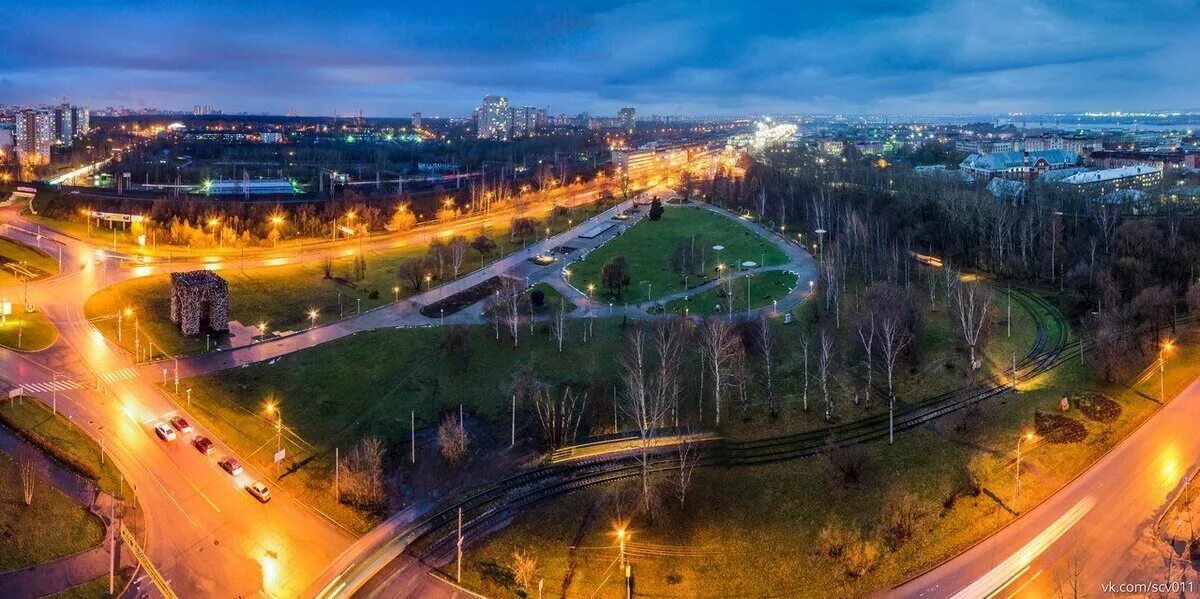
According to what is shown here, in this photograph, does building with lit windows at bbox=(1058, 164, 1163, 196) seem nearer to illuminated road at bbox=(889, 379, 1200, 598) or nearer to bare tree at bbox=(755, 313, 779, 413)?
bare tree at bbox=(755, 313, 779, 413)

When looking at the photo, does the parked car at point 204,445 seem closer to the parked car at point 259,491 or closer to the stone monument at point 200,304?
the parked car at point 259,491

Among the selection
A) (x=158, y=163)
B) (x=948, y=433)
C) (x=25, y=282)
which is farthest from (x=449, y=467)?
(x=158, y=163)

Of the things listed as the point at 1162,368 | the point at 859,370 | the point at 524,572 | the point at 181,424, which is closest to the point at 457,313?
the point at 181,424

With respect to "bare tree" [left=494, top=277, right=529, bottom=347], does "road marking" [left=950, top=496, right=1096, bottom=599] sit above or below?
below

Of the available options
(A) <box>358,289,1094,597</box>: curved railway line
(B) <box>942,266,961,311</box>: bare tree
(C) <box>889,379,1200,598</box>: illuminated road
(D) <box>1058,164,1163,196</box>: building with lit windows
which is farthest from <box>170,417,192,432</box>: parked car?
(D) <box>1058,164,1163,196</box>: building with lit windows

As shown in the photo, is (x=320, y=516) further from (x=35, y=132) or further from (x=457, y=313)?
(x=35, y=132)

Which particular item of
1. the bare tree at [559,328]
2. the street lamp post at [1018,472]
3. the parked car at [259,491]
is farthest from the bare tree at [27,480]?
the street lamp post at [1018,472]

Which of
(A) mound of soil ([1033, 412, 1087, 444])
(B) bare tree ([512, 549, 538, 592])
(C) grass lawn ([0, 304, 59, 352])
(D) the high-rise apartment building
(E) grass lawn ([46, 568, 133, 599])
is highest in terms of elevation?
(D) the high-rise apartment building
